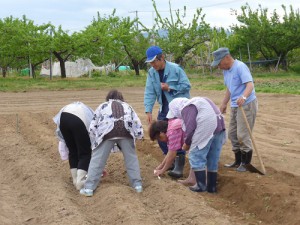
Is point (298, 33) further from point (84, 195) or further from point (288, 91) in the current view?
point (84, 195)

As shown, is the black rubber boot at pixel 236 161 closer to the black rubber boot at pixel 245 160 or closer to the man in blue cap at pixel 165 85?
the black rubber boot at pixel 245 160

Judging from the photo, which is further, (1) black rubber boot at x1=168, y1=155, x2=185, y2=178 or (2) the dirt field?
(1) black rubber boot at x1=168, y1=155, x2=185, y2=178

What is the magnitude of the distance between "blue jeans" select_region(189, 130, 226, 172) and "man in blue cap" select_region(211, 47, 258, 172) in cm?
75

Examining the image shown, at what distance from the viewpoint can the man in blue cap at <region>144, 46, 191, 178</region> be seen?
687cm

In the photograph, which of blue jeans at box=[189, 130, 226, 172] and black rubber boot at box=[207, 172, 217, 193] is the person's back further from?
black rubber boot at box=[207, 172, 217, 193]

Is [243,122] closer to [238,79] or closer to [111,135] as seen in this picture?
[238,79]

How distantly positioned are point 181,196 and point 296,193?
1231mm

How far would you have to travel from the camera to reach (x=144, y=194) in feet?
19.9

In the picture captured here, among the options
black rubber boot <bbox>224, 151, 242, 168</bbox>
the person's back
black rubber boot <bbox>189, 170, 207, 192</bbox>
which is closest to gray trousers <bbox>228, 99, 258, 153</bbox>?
black rubber boot <bbox>224, 151, 242, 168</bbox>

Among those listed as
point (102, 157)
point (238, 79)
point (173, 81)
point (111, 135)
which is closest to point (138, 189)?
point (102, 157)

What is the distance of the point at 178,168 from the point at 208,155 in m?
0.85

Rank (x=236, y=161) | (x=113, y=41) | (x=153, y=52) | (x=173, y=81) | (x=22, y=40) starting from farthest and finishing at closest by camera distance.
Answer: (x=113, y=41) < (x=22, y=40) < (x=236, y=161) < (x=173, y=81) < (x=153, y=52)

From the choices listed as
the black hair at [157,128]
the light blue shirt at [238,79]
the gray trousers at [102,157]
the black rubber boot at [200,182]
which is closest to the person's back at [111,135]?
the gray trousers at [102,157]

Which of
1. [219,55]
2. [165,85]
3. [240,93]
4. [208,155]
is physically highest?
[219,55]
